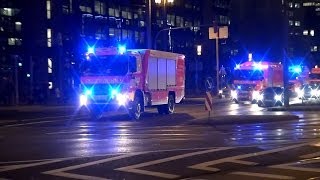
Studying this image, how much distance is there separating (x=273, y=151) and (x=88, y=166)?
480cm

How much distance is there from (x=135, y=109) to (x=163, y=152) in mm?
13624

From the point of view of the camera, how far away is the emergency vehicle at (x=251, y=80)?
43.8 meters

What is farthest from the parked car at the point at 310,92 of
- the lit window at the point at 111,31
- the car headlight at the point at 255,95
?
the lit window at the point at 111,31

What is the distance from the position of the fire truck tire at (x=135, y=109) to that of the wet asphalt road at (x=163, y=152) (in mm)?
4754

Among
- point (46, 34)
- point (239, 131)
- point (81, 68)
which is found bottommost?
point (239, 131)

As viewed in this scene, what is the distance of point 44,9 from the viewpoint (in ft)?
279

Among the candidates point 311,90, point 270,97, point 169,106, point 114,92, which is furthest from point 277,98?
point 114,92

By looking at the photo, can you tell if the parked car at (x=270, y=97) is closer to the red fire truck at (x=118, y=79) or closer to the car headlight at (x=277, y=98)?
the car headlight at (x=277, y=98)

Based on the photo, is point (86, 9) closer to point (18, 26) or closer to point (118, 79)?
point (18, 26)

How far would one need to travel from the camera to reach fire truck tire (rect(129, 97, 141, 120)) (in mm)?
28005

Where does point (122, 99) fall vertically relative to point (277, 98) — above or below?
above

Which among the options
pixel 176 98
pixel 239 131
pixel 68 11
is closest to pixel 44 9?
pixel 68 11

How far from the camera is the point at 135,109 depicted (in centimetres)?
2823

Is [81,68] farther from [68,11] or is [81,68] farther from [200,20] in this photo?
[200,20]
